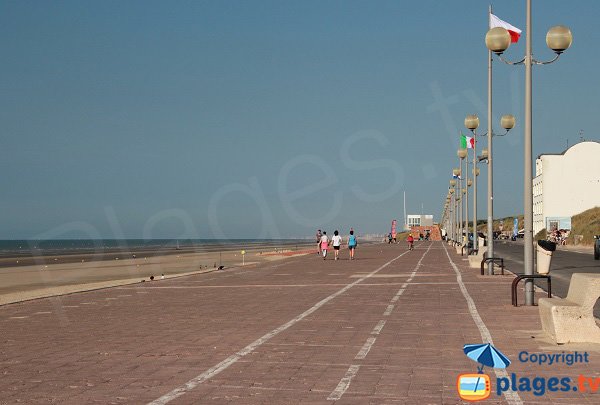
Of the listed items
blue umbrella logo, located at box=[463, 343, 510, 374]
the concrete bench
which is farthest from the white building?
blue umbrella logo, located at box=[463, 343, 510, 374]

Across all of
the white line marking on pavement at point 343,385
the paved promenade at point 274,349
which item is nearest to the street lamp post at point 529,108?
the paved promenade at point 274,349

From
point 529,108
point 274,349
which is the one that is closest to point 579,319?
point 274,349

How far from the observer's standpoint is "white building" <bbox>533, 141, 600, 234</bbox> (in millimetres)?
119500

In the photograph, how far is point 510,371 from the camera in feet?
32.4

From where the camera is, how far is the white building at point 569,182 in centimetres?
11950

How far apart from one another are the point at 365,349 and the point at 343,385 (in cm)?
272

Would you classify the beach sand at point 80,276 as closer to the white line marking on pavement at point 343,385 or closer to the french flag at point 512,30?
the white line marking on pavement at point 343,385

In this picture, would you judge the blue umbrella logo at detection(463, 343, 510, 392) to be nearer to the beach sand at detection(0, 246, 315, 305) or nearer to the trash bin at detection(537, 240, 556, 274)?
the beach sand at detection(0, 246, 315, 305)

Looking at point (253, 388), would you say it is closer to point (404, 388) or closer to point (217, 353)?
point (404, 388)

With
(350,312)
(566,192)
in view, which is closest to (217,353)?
(350,312)

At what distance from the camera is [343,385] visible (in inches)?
357

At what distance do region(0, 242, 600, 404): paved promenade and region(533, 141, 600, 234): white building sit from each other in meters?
104

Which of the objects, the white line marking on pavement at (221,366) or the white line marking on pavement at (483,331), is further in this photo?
the white line marking on pavement at (221,366)

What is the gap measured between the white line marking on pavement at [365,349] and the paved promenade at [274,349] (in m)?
0.03
